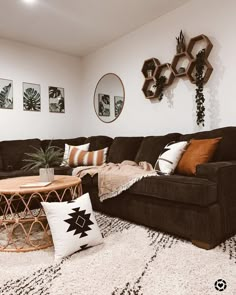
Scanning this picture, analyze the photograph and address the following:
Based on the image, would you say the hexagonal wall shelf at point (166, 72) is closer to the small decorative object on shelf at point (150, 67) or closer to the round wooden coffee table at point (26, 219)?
the small decorative object on shelf at point (150, 67)

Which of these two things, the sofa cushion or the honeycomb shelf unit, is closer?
the sofa cushion

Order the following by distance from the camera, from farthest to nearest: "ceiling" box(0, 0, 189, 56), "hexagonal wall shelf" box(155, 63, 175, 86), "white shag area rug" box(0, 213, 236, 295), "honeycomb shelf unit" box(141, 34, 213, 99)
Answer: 1. "hexagonal wall shelf" box(155, 63, 175, 86)
2. "ceiling" box(0, 0, 189, 56)
3. "honeycomb shelf unit" box(141, 34, 213, 99)
4. "white shag area rug" box(0, 213, 236, 295)

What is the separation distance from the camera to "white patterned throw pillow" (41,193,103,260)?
1.85 m

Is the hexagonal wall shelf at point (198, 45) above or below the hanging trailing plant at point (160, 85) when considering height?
above

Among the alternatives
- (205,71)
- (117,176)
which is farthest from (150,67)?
(117,176)

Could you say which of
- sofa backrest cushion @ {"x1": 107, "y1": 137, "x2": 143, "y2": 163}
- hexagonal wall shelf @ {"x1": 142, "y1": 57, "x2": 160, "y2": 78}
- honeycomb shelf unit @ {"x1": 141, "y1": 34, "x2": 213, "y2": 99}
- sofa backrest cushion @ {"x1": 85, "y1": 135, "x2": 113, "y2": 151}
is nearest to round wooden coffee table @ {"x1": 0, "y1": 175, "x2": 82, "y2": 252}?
sofa backrest cushion @ {"x1": 107, "y1": 137, "x2": 143, "y2": 163}

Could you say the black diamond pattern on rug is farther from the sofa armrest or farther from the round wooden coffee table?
the sofa armrest

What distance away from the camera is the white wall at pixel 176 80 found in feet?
9.35

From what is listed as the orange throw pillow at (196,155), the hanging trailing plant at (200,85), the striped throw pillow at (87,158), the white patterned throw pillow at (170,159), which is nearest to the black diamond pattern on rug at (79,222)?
the white patterned throw pillow at (170,159)

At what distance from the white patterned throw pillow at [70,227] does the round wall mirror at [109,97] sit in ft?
7.93

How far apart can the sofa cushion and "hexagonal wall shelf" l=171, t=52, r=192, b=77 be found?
1.54 metres

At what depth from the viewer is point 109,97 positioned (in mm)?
4312

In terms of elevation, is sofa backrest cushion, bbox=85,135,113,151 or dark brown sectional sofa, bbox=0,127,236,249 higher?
sofa backrest cushion, bbox=85,135,113,151

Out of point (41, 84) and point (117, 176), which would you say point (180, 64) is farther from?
point (41, 84)
